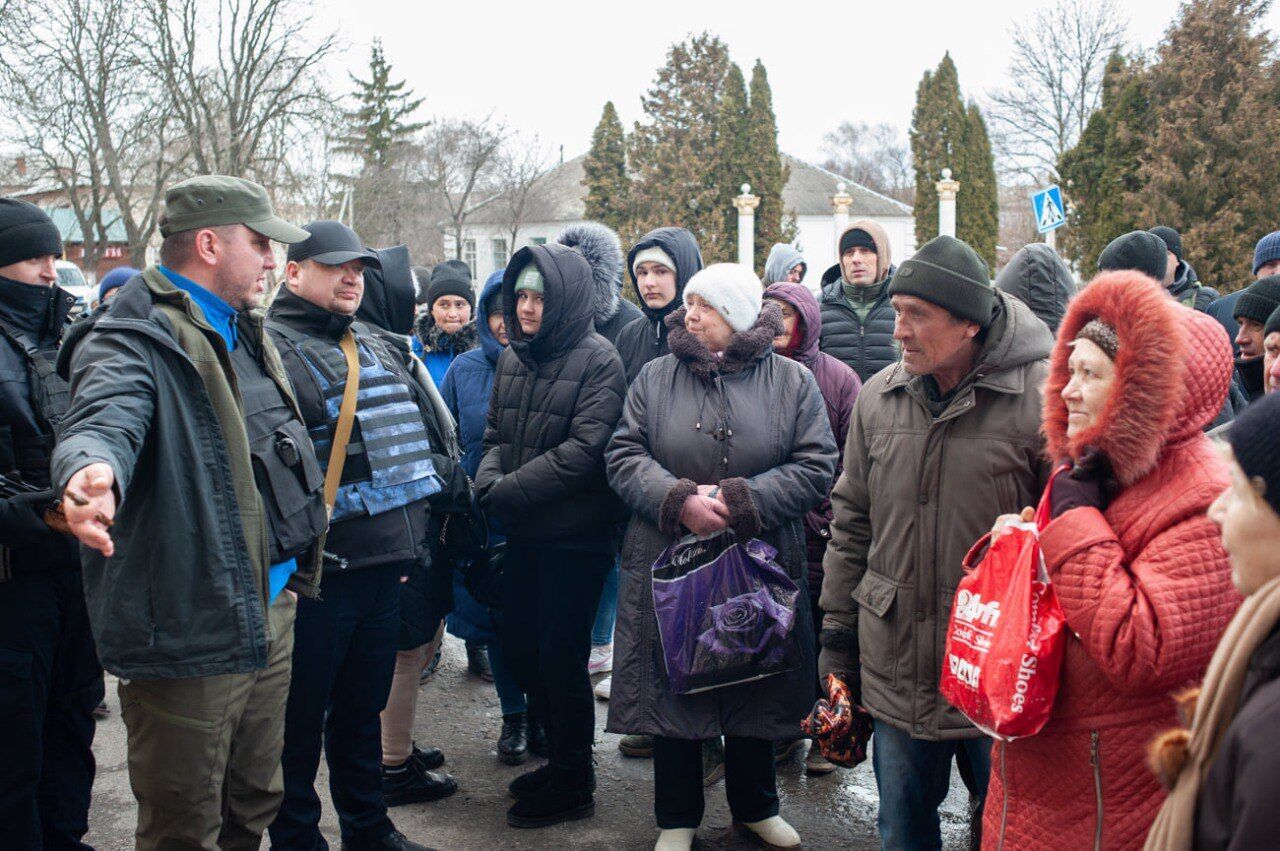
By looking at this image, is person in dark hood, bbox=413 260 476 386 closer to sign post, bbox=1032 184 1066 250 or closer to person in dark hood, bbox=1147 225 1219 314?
person in dark hood, bbox=1147 225 1219 314

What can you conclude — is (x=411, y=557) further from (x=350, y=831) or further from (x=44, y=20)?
(x=44, y=20)

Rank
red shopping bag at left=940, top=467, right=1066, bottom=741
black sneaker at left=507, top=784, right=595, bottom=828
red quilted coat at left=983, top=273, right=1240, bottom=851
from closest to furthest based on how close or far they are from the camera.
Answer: red quilted coat at left=983, top=273, right=1240, bottom=851
red shopping bag at left=940, top=467, right=1066, bottom=741
black sneaker at left=507, top=784, right=595, bottom=828

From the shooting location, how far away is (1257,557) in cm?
146

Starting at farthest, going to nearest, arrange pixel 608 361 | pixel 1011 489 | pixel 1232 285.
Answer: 1. pixel 1232 285
2. pixel 608 361
3. pixel 1011 489

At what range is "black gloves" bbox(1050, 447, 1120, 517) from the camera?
2.34 metres

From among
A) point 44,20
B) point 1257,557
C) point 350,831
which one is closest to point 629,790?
point 350,831

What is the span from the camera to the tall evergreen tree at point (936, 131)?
41.3m

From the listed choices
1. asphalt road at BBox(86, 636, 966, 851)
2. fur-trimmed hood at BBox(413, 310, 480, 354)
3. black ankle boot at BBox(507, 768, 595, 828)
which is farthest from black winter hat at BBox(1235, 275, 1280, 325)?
fur-trimmed hood at BBox(413, 310, 480, 354)

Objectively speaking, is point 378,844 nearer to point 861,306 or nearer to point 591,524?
point 591,524

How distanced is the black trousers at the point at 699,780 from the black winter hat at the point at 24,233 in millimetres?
2942

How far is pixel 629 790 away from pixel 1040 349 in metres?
2.73

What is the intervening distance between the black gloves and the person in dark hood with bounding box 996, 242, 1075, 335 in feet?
5.37

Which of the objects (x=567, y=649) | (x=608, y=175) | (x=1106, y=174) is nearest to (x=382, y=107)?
(x=608, y=175)

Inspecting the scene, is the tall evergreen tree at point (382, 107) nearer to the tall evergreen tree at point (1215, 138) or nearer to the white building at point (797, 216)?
the white building at point (797, 216)
